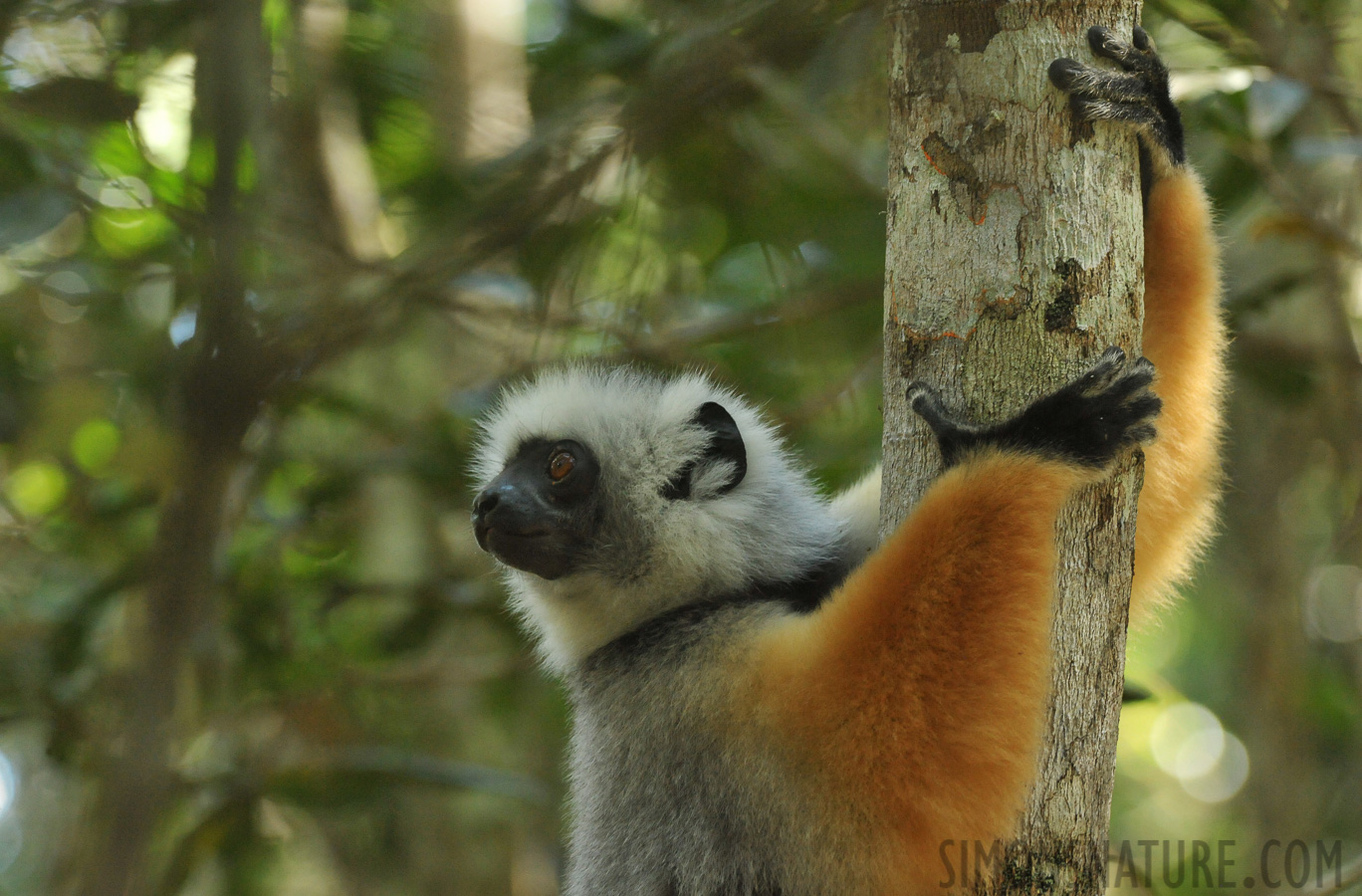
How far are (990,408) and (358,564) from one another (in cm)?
536

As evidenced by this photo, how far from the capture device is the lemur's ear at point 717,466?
13.7 ft

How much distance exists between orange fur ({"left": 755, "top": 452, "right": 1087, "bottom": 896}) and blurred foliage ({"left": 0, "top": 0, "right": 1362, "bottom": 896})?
1.73 m

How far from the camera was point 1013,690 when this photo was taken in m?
2.85

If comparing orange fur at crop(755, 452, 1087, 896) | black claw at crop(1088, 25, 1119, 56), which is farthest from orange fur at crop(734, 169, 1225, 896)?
black claw at crop(1088, 25, 1119, 56)

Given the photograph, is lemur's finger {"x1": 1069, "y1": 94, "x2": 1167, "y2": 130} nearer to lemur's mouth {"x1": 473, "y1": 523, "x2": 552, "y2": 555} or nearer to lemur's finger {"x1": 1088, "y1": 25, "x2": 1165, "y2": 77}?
lemur's finger {"x1": 1088, "y1": 25, "x2": 1165, "y2": 77}

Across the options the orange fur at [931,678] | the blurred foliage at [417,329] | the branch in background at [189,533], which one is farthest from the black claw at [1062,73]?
the branch in background at [189,533]

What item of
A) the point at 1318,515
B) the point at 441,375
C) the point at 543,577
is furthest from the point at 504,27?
the point at 1318,515

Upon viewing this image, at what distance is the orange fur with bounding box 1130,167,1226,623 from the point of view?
384 centimetres

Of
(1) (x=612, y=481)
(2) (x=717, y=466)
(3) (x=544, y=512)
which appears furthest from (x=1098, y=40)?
(3) (x=544, y=512)

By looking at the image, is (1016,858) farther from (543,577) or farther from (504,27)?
(504,27)

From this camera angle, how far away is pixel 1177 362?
3.95 meters

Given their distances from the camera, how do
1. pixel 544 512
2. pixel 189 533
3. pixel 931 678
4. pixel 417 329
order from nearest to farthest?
pixel 189 533
pixel 931 678
pixel 544 512
pixel 417 329

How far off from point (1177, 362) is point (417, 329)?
5.50 meters

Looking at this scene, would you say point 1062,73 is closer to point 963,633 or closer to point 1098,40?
point 1098,40
